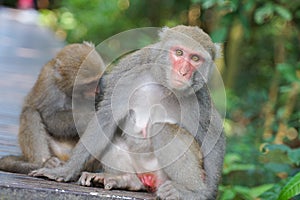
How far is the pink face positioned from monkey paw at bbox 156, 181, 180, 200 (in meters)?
0.61

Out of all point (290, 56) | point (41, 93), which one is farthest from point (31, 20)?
point (41, 93)

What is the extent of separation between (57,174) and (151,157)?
0.58m

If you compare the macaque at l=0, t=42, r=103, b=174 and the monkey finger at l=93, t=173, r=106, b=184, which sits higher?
the macaque at l=0, t=42, r=103, b=174

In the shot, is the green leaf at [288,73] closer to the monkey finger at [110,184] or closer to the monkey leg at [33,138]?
the monkey leg at [33,138]

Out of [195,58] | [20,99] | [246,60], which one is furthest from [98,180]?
[246,60]

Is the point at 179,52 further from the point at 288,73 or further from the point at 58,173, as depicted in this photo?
the point at 288,73

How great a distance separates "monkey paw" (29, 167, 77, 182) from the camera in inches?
149

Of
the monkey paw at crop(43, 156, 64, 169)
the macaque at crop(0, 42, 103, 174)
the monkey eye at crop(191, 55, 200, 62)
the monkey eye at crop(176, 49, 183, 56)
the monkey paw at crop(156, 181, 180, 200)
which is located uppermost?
the monkey eye at crop(176, 49, 183, 56)

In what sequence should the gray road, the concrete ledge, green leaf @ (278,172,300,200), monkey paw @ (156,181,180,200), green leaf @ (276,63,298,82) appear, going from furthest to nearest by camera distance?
1. green leaf @ (276,63,298,82)
2. the gray road
3. green leaf @ (278,172,300,200)
4. monkey paw @ (156,181,180,200)
5. the concrete ledge

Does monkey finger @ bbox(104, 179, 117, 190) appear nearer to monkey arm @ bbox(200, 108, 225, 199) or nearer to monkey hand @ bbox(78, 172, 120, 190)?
monkey hand @ bbox(78, 172, 120, 190)

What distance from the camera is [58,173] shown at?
3820mm

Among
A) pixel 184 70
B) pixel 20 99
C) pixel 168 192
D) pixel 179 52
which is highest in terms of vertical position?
pixel 179 52

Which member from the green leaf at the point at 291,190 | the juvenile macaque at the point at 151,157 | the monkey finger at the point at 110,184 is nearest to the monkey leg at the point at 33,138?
the juvenile macaque at the point at 151,157

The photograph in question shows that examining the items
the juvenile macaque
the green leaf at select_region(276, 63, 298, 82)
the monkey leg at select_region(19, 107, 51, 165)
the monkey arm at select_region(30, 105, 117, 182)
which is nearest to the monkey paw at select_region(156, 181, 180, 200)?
the juvenile macaque
